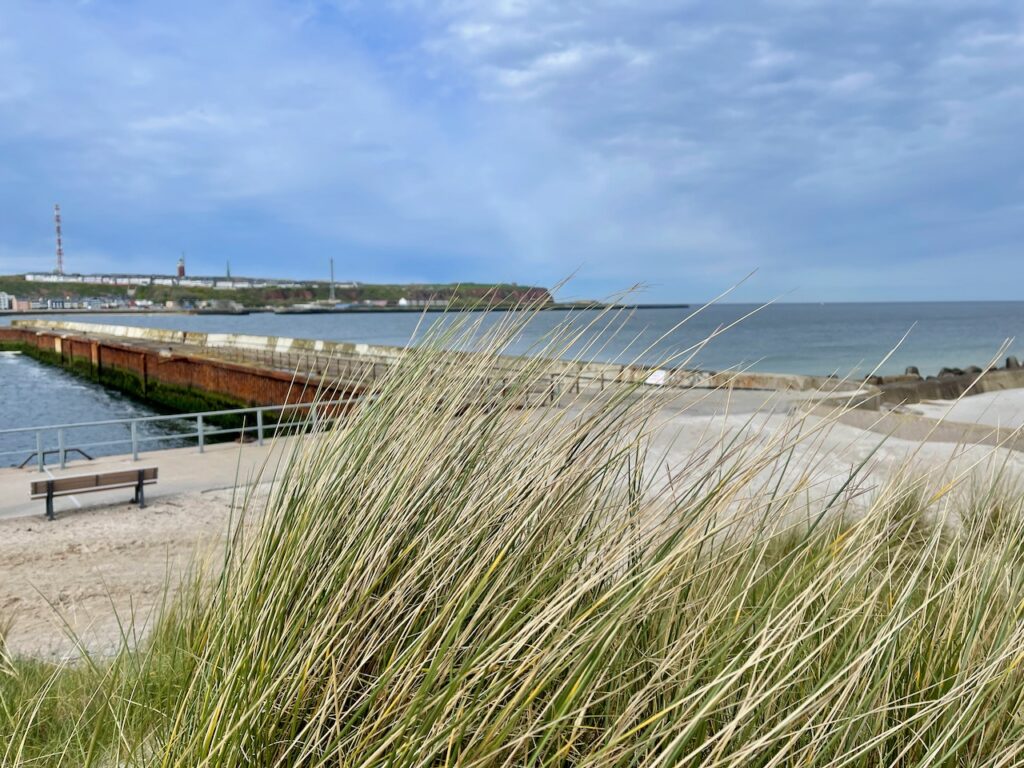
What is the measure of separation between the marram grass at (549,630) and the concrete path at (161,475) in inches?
205

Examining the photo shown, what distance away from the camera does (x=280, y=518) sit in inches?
89.7

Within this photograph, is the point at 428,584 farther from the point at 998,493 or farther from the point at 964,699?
the point at 998,493

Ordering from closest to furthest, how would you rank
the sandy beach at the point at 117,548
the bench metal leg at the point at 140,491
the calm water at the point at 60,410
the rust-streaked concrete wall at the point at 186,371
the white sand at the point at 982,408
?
the sandy beach at the point at 117,548, the bench metal leg at the point at 140,491, the white sand at the point at 982,408, the calm water at the point at 60,410, the rust-streaked concrete wall at the point at 186,371

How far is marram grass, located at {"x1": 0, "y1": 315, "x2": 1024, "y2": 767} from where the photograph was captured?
144 cm

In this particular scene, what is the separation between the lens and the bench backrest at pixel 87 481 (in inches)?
Answer: 311

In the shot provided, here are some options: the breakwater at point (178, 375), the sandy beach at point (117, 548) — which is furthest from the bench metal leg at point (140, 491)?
the breakwater at point (178, 375)

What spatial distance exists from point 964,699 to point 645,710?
0.70 metres

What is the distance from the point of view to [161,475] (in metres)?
10.0

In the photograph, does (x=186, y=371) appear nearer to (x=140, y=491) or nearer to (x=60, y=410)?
(x=60, y=410)

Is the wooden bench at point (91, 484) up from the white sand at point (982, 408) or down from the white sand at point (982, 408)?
up

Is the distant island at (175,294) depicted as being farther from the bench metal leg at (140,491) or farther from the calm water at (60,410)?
the bench metal leg at (140,491)

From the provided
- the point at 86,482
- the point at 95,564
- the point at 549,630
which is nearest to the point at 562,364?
the point at 549,630

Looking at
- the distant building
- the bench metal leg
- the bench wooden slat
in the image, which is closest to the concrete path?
the bench metal leg

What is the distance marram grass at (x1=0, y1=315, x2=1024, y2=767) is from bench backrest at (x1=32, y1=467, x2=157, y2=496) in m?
6.16
